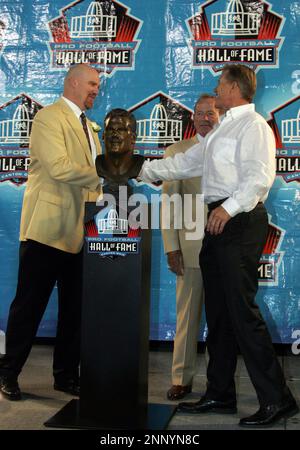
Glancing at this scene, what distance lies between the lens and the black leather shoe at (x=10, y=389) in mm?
3316

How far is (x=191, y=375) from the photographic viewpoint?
11.6ft

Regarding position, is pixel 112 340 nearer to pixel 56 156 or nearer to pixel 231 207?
pixel 231 207

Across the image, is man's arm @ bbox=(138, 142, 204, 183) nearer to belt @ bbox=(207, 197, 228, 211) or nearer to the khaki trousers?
belt @ bbox=(207, 197, 228, 211)

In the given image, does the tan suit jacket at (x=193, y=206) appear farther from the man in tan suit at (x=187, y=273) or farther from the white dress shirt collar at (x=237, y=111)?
the white dress shirt collar at (x=237, y=111)

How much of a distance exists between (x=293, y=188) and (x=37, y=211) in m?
2.05

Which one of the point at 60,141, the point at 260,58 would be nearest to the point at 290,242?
the point at 260,58

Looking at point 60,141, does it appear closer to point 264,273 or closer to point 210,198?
point 210,198

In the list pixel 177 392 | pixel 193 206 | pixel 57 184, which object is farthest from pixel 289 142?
pixel 177 392

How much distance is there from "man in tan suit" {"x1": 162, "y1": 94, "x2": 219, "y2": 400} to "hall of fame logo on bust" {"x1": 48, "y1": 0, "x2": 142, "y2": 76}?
4.64 feet

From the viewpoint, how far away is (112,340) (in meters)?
2.87

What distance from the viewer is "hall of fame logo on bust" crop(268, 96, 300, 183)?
456cm

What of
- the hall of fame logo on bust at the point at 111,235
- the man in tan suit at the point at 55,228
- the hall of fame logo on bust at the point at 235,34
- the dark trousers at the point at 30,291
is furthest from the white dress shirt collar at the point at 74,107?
the hall of fame logo on bust at the point at 235,34

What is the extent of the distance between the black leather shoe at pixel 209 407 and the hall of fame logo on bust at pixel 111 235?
0.88m

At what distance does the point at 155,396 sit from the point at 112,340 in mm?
776
